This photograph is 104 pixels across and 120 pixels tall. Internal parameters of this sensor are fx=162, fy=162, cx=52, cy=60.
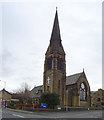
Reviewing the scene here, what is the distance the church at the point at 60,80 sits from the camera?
2088 inches

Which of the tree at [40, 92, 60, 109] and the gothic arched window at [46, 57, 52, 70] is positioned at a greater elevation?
the gothic arched window at [46, 57, 52, 70]

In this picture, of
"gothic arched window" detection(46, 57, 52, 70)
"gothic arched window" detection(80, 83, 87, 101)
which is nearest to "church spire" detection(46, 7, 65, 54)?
"gothic arched window" detection(46, 57, 52, 70)

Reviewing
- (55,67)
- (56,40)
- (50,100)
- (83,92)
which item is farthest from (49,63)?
(50,100)

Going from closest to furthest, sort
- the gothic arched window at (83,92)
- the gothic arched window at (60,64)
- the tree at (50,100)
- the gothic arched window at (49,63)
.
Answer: the tree at (50,100) → the gothic arched window at (60,64) → the gothic arched window at (49,63) → the gothic arched window at (83,92)

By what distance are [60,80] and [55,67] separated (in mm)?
4809

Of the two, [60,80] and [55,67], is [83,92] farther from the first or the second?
[55,67]

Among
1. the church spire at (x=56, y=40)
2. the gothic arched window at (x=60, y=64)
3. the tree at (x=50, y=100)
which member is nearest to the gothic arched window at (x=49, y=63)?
the gothic arched window at (x=60, y=64)

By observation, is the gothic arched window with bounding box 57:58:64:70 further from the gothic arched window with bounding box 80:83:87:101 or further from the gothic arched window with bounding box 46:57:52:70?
the gothic arched window with bounding box 80:83:87:101

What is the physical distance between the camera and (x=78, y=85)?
5534cm

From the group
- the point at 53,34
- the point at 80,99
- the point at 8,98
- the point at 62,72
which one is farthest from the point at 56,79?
the point at 8,98

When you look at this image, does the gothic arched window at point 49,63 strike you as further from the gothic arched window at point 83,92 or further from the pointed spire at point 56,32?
the gothic arched window at point 83,92

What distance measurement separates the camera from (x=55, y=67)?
176 ft

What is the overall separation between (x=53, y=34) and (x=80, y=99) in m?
25.5

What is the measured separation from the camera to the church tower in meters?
52.6
